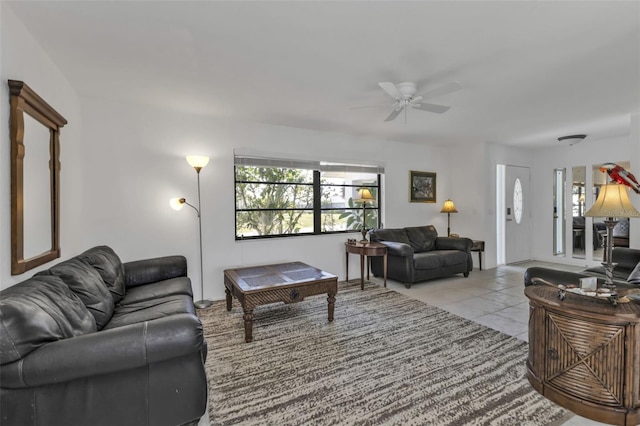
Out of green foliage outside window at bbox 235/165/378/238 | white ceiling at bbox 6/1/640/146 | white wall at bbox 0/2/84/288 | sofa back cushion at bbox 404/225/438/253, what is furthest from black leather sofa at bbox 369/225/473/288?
white wall at bbox 0/2/84/288

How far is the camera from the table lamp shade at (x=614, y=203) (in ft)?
6.19

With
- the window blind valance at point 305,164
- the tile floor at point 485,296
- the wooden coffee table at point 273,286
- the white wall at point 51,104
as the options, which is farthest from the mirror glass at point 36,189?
the tile floor at point 485,296

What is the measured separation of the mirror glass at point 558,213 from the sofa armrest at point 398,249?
4.04 m

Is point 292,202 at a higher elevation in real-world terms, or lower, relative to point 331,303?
higher

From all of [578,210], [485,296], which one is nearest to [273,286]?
[485,296]

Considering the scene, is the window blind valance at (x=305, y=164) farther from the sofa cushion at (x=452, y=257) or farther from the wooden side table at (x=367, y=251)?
the sofa cushion at (x=452, y=257)

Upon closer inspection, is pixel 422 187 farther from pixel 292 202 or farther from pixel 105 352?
pixel 105 352

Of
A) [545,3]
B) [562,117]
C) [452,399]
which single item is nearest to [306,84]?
[545,3]

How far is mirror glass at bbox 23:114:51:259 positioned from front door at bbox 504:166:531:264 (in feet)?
23.2

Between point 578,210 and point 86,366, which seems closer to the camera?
point 86,366

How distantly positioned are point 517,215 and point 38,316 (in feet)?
24.5

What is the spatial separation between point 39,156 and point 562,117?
5.73 metres

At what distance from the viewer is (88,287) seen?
204 cm

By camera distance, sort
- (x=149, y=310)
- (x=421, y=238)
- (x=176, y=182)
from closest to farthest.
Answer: (x=149, y=310), (x=176, y=182), (x=421, y=238)
